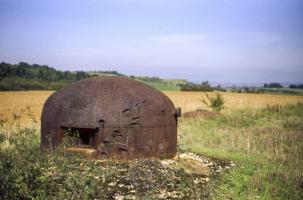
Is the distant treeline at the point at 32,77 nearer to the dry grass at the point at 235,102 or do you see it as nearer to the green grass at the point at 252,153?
the dry grass at the point at 235,102

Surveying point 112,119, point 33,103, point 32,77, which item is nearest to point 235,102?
point 33,103

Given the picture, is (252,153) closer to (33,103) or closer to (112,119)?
(112,119)

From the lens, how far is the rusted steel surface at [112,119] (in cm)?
738

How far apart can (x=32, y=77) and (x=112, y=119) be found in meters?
35.9

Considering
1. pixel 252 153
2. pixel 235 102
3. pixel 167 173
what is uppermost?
pixel 235 102

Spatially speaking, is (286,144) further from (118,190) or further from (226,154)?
(118,190)

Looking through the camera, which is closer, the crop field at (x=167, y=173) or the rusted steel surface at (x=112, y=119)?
the crop field at (x=167, y=173)

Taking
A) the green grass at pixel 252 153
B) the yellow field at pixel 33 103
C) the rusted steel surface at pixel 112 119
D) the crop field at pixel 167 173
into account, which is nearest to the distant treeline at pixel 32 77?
the yellow field at pixel 33 103

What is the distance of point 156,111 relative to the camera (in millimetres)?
7914

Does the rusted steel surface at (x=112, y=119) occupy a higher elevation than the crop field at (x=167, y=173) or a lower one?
higher

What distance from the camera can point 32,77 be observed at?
41.1 meters

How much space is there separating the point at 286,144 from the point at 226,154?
8.31ft

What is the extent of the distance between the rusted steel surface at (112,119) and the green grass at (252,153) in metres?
1.49

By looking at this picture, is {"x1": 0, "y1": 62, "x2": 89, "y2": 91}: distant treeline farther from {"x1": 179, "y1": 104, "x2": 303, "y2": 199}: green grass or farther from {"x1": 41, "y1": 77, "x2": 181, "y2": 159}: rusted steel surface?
{"x1": 41, "y1": 77, "x2": 181, "y2": 159}: rusted steel surface
